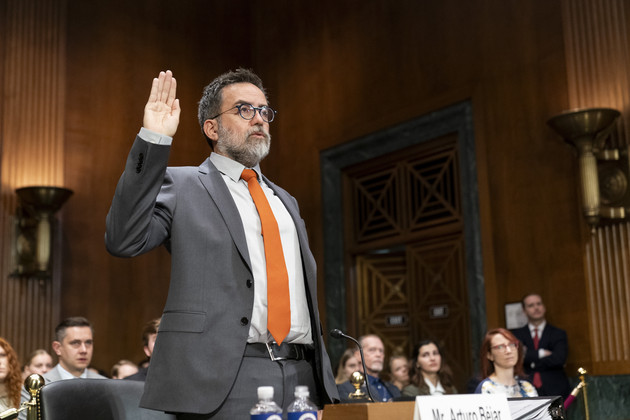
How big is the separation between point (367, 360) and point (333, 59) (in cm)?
406

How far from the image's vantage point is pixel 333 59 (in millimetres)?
9086

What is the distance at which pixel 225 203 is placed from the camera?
6.95 ft

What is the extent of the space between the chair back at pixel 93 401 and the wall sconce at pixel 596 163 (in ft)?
16.1

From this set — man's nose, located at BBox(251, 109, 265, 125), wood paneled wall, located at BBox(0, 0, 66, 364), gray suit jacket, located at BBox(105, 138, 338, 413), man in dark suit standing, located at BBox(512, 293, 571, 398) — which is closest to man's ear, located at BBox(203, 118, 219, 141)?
man's nose, located at BBox(251, 109, 265, 125)

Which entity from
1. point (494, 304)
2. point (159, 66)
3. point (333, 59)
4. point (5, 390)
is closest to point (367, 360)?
point (494, 304)

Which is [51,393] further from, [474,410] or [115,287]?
[115,287]

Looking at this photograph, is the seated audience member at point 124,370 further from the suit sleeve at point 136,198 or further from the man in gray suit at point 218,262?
the suit sleeve at point 136,198

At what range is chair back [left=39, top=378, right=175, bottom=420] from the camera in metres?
2.06

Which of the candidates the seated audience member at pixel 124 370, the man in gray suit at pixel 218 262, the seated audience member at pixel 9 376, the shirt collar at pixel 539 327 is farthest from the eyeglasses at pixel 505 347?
the man in gray suit at pixel 218 262

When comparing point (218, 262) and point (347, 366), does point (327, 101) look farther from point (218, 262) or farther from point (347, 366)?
point (218, 262)

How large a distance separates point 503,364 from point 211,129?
3.50 metres

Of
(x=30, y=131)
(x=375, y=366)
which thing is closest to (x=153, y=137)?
(x=375, y=366)

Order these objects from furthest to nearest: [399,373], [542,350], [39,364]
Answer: [399,373], [542,350], [39,364]

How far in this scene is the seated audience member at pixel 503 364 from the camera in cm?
510
